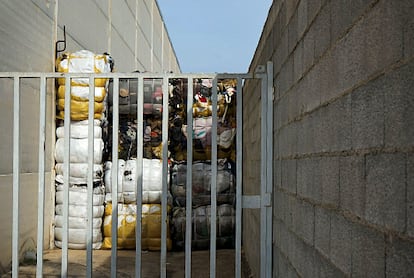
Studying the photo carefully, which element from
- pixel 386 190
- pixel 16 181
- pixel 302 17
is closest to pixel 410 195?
pixel 386 190

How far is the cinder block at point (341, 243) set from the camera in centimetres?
155

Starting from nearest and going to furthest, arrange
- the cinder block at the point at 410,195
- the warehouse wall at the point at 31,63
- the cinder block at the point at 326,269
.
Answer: the cinder block at the point at 410,195
the cinder block at the point at 326,269
the warehouse wall at the point at 31,63

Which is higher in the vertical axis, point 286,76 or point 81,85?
point 81,85

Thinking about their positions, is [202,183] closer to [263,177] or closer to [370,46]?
[263,177]

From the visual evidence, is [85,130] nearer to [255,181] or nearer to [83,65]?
[83,65]

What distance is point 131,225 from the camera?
22.5ft

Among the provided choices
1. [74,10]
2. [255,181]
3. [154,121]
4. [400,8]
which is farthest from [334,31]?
[74,10]

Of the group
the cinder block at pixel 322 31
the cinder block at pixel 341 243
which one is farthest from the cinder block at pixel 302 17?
the cinder block at pixel 341 243

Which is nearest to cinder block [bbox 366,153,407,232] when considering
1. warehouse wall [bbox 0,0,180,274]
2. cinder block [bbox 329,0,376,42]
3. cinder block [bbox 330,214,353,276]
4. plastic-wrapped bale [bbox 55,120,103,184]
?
cinder block [bbox 330,214,353,276]

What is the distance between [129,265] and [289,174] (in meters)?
3.77

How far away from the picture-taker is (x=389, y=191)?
1229mm

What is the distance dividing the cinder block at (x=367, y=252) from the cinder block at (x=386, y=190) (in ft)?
0.14

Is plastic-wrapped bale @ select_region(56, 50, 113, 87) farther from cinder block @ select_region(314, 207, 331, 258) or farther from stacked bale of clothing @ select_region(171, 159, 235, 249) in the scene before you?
cinder block @ select_region(314, 207, 331, 258)

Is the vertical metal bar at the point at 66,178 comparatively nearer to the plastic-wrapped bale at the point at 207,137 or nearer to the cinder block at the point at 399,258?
the cinder block at the point at 399,258
